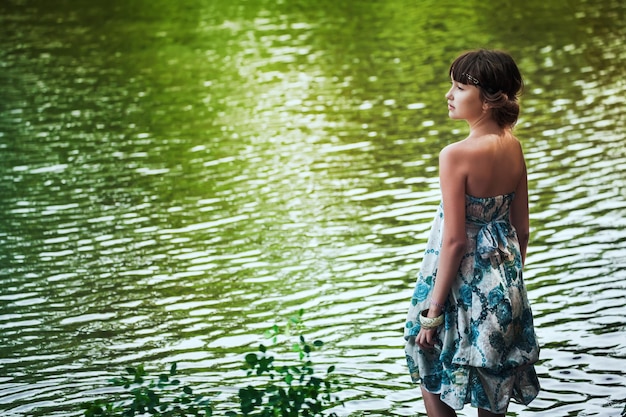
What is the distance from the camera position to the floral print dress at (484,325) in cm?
422

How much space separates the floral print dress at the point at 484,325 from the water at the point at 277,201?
132 centimetres

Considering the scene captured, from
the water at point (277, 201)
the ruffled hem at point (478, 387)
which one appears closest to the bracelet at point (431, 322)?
the ruffled hem at point (478, 387)

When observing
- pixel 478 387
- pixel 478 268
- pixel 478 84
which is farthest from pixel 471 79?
pixel 478 387

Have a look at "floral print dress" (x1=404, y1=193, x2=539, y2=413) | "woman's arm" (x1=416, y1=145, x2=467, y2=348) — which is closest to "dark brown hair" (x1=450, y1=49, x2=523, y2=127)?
"woman's arm" (x1=416, y1=145, x2=467, y2=348)

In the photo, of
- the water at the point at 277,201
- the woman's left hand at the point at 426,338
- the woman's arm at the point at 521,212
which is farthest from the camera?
the water at the point at 277,201

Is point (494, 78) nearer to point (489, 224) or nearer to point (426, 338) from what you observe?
point (489, 224)

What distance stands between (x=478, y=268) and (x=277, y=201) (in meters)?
6.30

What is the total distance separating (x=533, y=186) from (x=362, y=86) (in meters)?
5.73

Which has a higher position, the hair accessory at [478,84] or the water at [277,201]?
the hair accessory at [478,84]

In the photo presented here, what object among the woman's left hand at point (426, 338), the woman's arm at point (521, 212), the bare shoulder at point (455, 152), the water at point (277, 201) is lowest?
the water at point (277, 201)

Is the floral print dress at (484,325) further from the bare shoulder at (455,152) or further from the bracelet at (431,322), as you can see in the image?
the bare shoulder at (455,152)

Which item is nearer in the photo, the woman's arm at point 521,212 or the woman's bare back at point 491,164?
the woman's bare back at point 491,164

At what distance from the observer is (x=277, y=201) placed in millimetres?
10477

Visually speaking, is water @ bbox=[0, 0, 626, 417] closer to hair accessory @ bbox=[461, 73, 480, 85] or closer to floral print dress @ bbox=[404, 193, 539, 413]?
floral print dress @ bbox=[404, 193, 539, 413]
